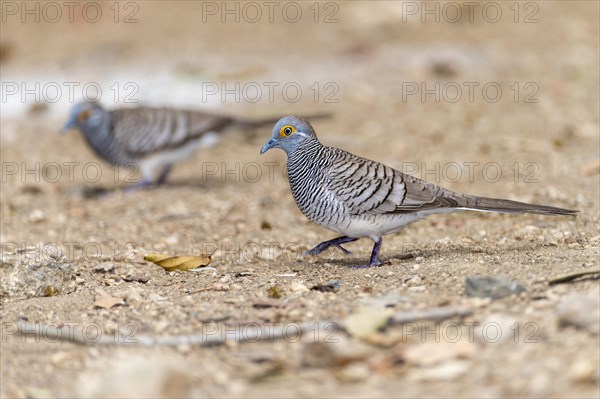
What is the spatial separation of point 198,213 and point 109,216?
81cm

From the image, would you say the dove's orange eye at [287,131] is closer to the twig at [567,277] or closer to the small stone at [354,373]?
the twig at [567,277]

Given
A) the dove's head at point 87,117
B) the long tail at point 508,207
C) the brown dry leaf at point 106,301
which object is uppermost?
the dove's head at point 87,117

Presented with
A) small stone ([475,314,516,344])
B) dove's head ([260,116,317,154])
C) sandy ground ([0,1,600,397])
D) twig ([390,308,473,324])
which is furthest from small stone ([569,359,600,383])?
dove's head ([260,116,317,154])

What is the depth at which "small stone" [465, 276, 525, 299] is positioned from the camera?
4.31m

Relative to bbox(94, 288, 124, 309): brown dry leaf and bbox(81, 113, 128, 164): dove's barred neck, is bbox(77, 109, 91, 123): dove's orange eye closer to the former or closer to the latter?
bbox(81, 113, 128, 164): dove's barred neck

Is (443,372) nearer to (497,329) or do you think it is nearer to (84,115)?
(497,329)

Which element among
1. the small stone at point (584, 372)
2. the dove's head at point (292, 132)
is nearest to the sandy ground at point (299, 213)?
the small stone at point (584, 372)

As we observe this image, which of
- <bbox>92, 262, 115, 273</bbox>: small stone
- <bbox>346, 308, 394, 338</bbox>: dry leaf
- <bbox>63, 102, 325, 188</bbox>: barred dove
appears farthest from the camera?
<bbox>63, 102, 325, 188</bbox>: barred dove

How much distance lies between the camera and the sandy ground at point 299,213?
12.2 feet

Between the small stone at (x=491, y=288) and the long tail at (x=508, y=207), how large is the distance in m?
1.11

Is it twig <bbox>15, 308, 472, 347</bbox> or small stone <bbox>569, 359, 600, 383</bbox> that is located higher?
small stone <bbox>569, 359, 600, 383</bbox>

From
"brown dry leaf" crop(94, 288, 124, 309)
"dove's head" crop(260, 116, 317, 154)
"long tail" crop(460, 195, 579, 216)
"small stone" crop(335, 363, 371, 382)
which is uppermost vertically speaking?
"dove's head" crop(260, 116, 317, 154)

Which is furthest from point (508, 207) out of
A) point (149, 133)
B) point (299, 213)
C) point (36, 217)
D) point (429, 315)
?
point (149, 133)

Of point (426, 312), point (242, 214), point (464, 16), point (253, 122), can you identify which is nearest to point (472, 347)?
point (426, 312)
